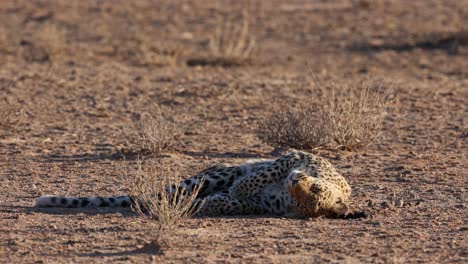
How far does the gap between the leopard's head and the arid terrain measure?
0.34 feet

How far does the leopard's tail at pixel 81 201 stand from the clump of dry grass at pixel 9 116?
3670 mm

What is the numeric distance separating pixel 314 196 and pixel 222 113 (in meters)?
5.29

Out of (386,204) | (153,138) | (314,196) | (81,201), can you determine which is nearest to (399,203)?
(386,204)

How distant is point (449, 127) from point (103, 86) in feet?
15.8

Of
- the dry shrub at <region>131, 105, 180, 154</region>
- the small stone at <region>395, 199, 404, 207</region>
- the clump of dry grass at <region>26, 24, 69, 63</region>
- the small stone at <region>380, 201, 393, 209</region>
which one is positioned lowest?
the small stone at <region>395, 199, 404, 207</region>

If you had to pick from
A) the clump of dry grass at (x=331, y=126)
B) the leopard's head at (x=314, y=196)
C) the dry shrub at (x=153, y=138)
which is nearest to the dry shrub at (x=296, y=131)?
the clump of dry grass at (x=331, y=126)

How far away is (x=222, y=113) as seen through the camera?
12445mm

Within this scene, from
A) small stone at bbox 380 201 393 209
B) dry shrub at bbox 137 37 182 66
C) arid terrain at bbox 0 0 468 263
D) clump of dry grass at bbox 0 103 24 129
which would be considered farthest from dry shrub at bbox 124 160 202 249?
dry shrub at bbox 137 37 182 66

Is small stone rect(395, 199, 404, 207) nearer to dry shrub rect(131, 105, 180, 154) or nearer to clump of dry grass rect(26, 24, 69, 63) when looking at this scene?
dry shrub rect(131, 105, 180, 154)

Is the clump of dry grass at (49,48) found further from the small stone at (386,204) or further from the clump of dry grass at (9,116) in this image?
the small stone at (386,204)

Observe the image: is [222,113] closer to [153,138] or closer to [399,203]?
[153,138]

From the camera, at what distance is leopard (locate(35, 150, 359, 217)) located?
7.35 m

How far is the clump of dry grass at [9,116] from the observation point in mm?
11266

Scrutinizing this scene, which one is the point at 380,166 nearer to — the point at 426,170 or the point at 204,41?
the point at 426,170
